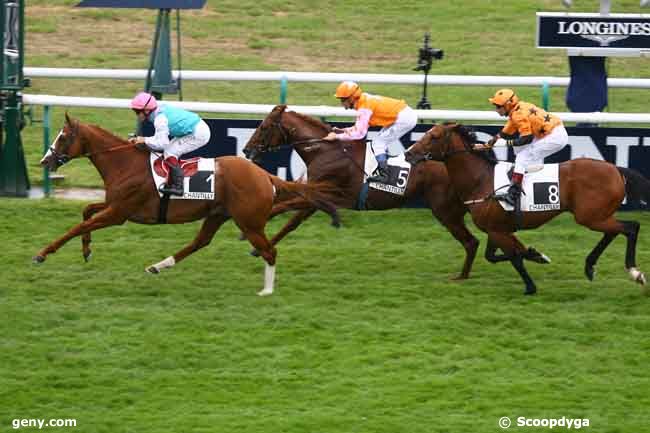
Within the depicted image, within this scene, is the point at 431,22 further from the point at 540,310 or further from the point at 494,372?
the point at 494,372

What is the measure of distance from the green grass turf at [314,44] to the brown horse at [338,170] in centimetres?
606

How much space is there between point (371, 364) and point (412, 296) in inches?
62.8

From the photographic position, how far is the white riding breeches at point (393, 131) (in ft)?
40.0

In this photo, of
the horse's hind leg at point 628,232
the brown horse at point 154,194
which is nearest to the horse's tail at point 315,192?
the brown horse at point 154,194

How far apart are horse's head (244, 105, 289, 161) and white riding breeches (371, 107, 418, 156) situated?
79 centimetres

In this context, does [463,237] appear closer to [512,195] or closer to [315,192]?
[512,195]

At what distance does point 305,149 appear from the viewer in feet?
40.2

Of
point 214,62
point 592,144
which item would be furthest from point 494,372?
point 214,62

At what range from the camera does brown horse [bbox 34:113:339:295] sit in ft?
36.7

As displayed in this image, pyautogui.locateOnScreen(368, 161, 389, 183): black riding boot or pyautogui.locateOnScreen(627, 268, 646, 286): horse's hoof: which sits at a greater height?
pyautogui.locateOnScreen(368, 161, 389, 183): black riding boot

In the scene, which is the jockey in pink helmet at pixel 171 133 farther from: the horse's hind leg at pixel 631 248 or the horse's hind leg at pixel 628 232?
the horse's hind leg at pixel 631 248
